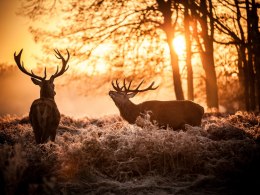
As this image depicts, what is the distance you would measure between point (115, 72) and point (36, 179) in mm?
14669

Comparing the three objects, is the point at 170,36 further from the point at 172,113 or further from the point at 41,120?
the point at 41,120

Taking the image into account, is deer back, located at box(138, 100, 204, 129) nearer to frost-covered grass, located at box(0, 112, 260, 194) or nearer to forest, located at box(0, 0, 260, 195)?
forest, located at box(0, 0, 260, 195)

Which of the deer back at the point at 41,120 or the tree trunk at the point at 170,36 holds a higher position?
the tree trunk at the point at 170,36

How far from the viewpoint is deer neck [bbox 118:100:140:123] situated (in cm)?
1117

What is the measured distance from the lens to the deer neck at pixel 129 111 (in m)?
11.2

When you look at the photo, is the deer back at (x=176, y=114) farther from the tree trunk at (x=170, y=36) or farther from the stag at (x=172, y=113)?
the tree trunk at (x=170, y=36)

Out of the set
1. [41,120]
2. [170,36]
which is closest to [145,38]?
[170,36]

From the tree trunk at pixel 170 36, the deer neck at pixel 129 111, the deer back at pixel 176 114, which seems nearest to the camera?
the deer back at pixel 176 114

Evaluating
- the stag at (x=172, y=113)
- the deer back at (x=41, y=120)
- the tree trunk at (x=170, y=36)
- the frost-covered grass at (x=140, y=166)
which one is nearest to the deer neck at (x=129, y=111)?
the stag at (x=172, y=113)

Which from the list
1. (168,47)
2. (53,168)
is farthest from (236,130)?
(168,47)

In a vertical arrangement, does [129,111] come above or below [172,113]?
above

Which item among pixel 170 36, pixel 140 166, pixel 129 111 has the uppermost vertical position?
pixel 170 36

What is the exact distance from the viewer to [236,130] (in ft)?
27.2

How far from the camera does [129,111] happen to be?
1126 cm
